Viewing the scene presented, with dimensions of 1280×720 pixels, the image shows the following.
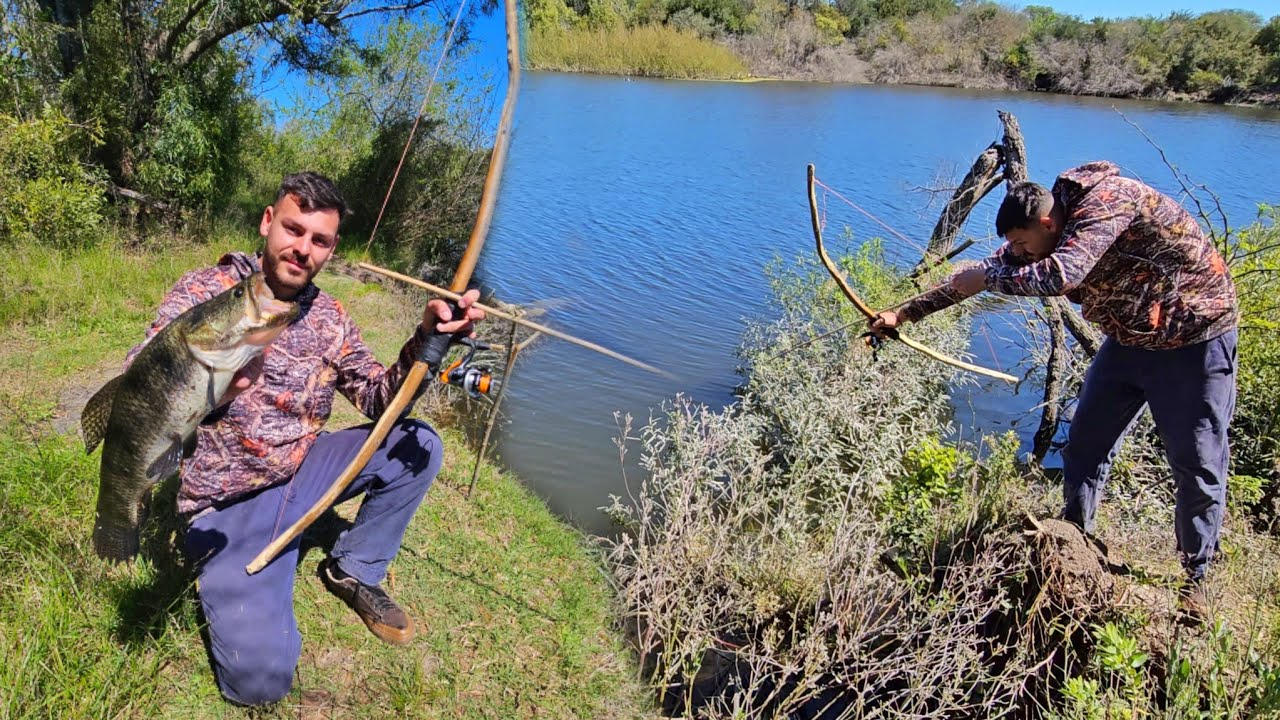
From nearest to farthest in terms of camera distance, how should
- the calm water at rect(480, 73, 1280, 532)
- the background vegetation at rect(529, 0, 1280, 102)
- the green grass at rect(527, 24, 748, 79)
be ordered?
the calm water at rect(480, 73, 1280, 532)
the green grass at rect(527, 24, 748, 79)
the background vegetation at rect(529, 0, 1280, 102)

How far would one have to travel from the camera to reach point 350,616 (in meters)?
3.16

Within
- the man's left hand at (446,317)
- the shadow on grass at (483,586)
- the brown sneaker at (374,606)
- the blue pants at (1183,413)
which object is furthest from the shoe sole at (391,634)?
the blue pants at (1183,413)

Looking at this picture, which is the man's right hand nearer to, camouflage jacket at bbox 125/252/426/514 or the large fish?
camouflage jacket at bbox 125/252/426/514

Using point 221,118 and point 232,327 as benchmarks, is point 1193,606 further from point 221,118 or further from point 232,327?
point 221,118

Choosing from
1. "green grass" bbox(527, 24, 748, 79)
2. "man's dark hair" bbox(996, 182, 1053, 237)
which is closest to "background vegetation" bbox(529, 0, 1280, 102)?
"green grass" bbox(527, 24, 748, 79)

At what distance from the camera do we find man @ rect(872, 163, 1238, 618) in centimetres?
298

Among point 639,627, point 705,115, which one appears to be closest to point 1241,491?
point 639,627

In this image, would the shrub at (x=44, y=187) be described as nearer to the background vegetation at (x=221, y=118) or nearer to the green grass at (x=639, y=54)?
the background vegetation at (x=221, y=118)

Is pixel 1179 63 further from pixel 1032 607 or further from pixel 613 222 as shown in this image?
pixel 1032 607

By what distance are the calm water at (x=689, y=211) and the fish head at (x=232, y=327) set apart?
6.78ft

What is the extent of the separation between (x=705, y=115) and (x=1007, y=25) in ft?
85.1

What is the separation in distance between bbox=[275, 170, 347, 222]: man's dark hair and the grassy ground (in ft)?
5.04

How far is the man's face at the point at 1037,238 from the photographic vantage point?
3098 mm

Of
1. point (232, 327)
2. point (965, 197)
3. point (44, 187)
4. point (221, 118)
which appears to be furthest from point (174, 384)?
point (221, 118)
